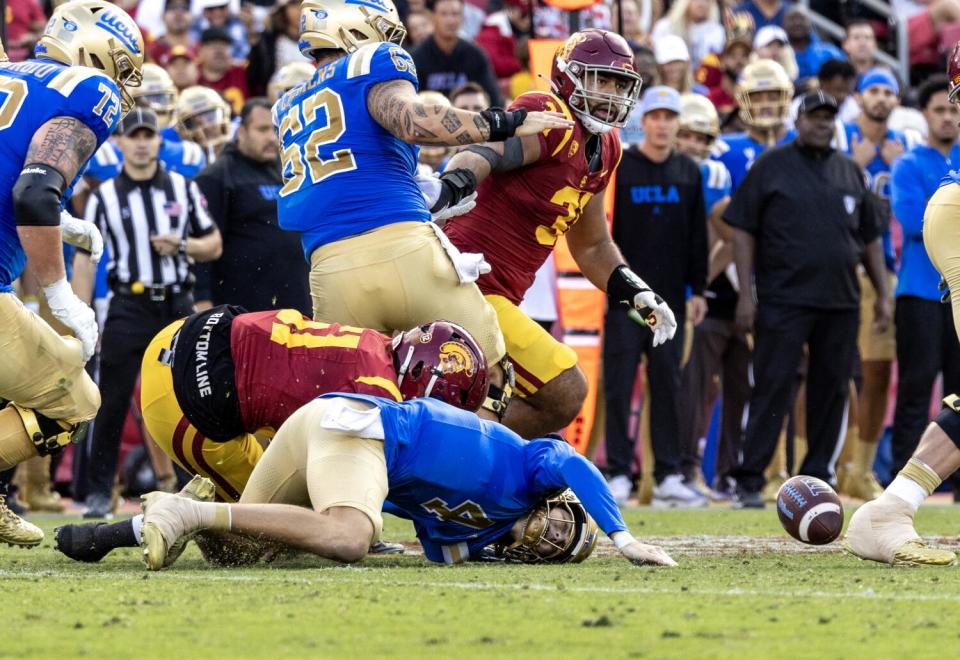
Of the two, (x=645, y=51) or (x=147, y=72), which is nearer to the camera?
(x=147, y=72)

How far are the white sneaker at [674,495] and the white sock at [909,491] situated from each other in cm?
410

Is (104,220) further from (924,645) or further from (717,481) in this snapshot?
(924,645)

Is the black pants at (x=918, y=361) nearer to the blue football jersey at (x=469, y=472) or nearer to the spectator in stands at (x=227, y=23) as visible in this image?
the blue football jersey at (x=469, y=472)

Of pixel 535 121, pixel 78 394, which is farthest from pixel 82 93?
pixel 535 121

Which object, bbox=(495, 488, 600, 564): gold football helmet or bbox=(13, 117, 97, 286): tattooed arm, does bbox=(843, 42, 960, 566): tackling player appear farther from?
bbox=(13, 117, 97, 286): tattooed arm

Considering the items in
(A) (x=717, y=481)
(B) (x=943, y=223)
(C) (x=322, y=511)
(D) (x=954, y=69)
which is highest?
(D) (x=954, y=69)

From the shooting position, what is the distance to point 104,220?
9.23 meters

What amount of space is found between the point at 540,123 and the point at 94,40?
1.71 metres

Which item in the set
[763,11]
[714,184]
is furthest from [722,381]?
[763,11]

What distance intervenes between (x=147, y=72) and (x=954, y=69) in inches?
241

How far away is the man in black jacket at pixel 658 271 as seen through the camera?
33.2ft

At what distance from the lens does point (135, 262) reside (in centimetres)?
920

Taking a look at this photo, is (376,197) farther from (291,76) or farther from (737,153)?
(737,153)

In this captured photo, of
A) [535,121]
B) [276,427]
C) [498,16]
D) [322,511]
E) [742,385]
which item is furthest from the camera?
[498,16]
